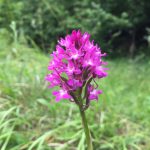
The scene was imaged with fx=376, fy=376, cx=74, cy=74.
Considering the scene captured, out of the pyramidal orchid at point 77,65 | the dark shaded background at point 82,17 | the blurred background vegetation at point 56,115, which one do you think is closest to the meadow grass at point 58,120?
the blurred background vegetation at point 56,115

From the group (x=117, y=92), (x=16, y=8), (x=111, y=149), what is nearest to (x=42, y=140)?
(x=111, y=149)

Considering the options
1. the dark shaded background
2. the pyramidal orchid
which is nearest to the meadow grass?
the pyramidal orchid

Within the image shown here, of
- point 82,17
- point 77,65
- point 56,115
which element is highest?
point 82,17

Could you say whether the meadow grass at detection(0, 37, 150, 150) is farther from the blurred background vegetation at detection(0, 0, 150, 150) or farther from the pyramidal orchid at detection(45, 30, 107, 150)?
the pyramidal orchid at detection(45, 30, 107, 150)

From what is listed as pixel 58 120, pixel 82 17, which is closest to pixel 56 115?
pixel 58 120

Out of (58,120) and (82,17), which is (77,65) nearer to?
(58,120)

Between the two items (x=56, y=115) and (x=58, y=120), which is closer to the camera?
(x=58, y=120)

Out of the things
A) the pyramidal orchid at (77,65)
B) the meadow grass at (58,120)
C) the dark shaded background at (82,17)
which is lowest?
the pyramidal orchid at (77,65)

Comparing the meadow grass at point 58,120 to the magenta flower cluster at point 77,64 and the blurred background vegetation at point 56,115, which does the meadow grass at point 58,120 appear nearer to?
the blurred background vegetation at point 56,115

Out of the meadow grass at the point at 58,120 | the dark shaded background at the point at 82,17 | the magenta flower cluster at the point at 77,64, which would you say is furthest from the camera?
the dark shaded background at the point at 82,17

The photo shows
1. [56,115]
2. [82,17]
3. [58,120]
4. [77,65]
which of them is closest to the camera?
[77,65]

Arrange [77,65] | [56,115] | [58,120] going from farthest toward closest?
1. [56,115]
2. [58,120]
3. [77,65]
